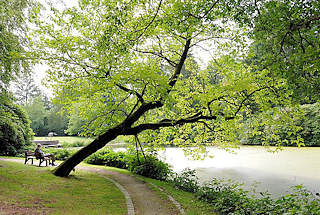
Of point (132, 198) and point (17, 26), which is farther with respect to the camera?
point (17, 26)

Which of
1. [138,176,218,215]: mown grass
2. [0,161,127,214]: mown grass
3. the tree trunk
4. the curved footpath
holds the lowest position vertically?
[138,176,218,215]: mown grass

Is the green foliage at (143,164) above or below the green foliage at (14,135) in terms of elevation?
below

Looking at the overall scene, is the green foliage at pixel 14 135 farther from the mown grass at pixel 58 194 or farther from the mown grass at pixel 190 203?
the mown grass at pixel 190 203

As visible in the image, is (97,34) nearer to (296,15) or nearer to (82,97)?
(82,97)

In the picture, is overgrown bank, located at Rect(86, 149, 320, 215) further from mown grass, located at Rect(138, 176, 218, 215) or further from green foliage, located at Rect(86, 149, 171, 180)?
mown grass, located at Rect(138, 176, 218, 215)

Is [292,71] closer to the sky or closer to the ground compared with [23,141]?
closer to the sky

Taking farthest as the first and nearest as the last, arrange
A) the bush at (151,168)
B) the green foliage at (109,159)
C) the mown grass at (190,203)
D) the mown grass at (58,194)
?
the green foliage at (109,159) < the bush at (151,168) < the mown grass at (190,203) < the mown grass at (58,194)

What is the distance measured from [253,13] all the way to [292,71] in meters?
1.59

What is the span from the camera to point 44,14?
764 cm

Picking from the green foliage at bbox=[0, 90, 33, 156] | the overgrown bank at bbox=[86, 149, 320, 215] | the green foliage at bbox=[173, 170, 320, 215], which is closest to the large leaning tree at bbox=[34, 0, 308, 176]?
the overgrown bank at bbox=[86, 149, 320, 215]

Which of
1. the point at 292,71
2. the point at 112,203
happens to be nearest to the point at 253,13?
the point at 292,71

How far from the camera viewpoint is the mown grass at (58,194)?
5007 millimetres

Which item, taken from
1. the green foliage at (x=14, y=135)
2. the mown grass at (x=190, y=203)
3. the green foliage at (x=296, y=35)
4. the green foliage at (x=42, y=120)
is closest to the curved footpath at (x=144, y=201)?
the mown grass at (x=190, y=203)

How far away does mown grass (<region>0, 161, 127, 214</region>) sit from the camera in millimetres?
5007
